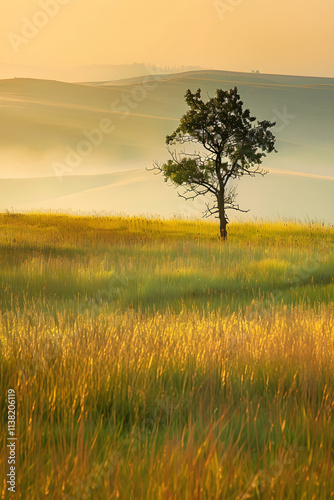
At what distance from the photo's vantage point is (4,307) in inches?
376

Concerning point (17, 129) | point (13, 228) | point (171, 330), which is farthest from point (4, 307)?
point (17, 129)

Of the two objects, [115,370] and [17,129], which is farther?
[17,129]

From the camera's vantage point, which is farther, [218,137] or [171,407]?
[218,137]

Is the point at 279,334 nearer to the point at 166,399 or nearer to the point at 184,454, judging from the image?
the point at 166,399

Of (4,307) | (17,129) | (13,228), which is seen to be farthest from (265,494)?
(17,129)

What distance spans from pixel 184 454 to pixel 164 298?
7896 millimetres

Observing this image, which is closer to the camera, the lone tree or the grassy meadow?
the grassy meadow

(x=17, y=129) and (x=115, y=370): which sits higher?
(x=17, y=129)

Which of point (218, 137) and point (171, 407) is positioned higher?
point (218, 137)

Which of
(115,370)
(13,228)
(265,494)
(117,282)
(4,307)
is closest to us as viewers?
(265,494)

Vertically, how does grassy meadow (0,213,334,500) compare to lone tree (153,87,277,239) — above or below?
below

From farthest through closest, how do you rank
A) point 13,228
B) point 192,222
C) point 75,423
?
point 192,222 → point 13,228 → point 75,423

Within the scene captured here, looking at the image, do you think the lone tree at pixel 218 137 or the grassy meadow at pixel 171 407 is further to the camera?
the lone tree at pixel 218 137

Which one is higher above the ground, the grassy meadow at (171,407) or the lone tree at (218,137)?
the lone tree at (218,137)
